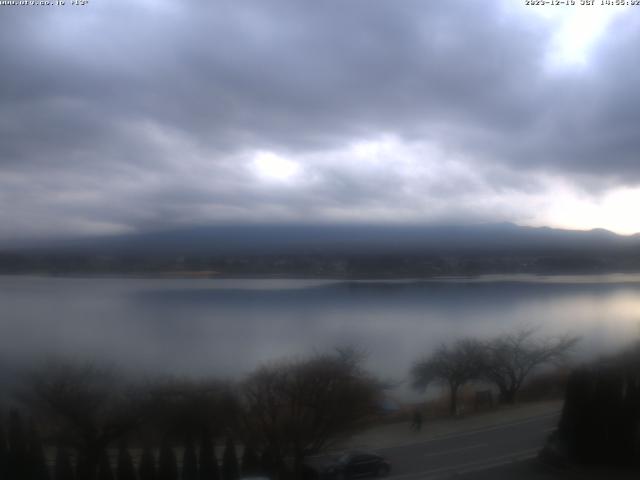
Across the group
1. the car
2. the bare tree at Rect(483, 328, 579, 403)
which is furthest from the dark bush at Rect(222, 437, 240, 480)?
the bare tree at Rect(483, 328, 579, 403)

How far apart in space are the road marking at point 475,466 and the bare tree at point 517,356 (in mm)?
410

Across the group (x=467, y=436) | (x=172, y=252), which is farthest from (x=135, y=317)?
(x=467, y=436)

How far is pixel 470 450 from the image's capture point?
3.84m

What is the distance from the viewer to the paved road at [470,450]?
362cm

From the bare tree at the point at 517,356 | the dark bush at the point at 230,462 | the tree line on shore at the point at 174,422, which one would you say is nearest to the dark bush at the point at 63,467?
the tree line on shore at the point at 174,422

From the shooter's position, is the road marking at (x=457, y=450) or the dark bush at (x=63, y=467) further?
the road marking at (x=457, y=450)

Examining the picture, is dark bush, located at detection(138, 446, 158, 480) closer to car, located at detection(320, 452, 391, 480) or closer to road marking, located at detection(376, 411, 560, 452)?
car, located at detection(320, 452, 391, 480)

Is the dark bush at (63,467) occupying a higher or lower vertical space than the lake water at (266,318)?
lower

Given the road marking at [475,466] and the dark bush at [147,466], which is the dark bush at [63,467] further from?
the road marking at [475,466]

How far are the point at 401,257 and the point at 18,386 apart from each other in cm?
301

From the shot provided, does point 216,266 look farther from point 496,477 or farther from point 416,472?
point 496,477

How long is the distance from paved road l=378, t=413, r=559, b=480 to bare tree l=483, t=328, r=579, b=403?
0.28 meters

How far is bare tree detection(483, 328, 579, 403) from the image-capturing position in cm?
430

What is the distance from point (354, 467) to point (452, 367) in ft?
3.72
